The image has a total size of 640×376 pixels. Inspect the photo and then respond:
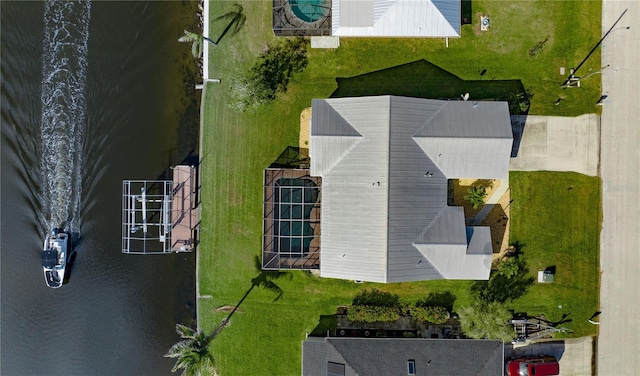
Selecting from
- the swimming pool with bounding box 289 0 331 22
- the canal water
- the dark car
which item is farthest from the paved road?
the canal water

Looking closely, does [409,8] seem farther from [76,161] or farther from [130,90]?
[76,161]

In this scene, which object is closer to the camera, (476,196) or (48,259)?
(476,196)

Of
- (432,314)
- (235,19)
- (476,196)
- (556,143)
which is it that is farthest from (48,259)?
(556,143)

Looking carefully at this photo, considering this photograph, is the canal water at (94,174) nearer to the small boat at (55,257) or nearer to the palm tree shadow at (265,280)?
the small boat at (55,257)

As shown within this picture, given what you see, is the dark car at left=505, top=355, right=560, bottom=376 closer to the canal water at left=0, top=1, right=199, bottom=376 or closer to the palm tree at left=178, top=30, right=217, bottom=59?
the canal water at left=0, top=1, right=199, bottom=376

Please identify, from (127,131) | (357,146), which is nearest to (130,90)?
(127,131)

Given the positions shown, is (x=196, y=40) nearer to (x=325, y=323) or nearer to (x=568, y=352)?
(x=325, y=323)

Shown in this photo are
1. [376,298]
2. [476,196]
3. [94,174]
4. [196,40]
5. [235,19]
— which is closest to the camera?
[476,196]
